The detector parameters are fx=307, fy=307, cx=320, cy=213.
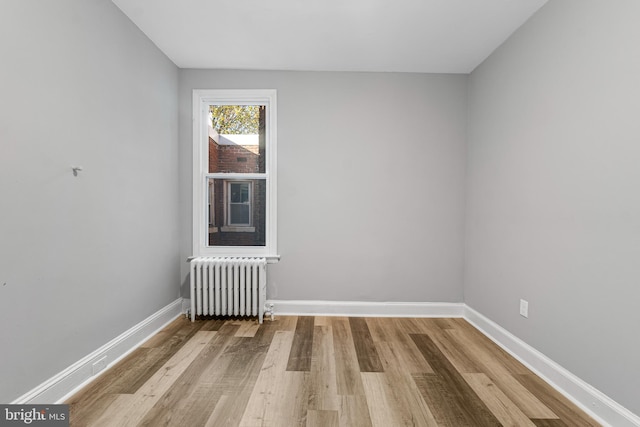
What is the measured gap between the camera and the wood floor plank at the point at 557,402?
1.72 m

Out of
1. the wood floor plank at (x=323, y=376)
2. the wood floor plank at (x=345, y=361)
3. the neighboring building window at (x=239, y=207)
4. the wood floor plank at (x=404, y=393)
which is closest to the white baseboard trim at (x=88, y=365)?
the neighboring building window at (x=239, y=207)

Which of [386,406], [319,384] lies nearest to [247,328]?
[319,384]

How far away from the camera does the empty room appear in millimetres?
1684

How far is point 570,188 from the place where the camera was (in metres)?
1.99

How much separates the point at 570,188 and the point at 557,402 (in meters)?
1.34

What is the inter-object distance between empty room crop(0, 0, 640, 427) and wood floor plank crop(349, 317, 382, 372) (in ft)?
0.07

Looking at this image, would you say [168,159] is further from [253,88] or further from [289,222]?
[289,222]

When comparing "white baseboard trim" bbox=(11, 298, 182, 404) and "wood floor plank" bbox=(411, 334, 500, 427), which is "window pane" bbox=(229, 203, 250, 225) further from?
"wood floor plank" bbox=(411, 334, 500, 427)

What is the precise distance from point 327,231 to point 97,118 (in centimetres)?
222

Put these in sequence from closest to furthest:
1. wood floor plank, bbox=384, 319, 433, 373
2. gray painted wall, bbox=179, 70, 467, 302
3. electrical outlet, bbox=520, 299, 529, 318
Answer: wood floor plank, bbox=384, 319, 433, 373, electrical outlet, bbox=520, 299, 529, 318, gray painted wall, bbox=179, 70, 467, 302

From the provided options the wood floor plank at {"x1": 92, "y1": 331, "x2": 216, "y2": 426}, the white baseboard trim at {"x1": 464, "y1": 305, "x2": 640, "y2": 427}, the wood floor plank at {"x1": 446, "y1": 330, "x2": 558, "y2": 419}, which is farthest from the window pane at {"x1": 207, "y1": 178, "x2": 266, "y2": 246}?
the white baseboard trim at {"x1": 464, "y1": 305, "x2": 640, "y2": 427}

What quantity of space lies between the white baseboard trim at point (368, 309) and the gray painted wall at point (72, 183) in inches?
53.0

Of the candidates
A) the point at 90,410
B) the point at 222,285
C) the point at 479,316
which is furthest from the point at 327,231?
the point at 90,410

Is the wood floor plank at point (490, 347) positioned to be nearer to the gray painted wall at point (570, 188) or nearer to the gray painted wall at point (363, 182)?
the gray painted wall at point (570, 188)
